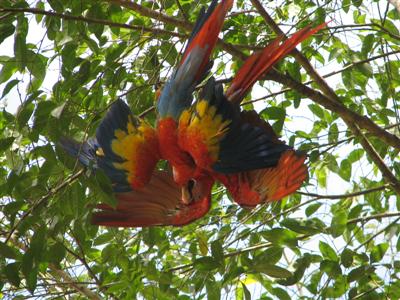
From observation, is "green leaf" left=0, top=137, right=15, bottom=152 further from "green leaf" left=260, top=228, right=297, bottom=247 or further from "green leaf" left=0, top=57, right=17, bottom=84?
"green leaf" left=260, top=228, right=297, bottom=247

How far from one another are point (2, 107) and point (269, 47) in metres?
0.68

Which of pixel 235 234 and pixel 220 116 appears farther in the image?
pixel 235 234

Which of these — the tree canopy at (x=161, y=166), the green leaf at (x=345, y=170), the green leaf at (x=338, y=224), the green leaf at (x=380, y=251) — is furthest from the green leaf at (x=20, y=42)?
the green leaf at (x=345, y=170)

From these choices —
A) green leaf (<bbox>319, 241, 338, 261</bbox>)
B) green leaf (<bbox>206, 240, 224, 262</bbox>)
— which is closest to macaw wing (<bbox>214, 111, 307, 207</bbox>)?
green leaf (<bbox>206, 240, 224, 262</bbox>)

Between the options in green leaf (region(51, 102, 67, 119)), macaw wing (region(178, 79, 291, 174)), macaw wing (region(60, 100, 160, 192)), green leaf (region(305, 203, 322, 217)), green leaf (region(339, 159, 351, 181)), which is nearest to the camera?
green leaf (region(51, 102, 67, 119))

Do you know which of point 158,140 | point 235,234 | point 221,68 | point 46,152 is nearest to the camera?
point 46,152

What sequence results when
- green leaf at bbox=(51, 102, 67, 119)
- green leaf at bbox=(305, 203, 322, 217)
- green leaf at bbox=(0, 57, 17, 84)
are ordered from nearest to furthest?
green leaf at bbox=(51, 102, 67, 119) < green leaf at bbox=(0, 57, 17, 84) < green leaf at bbox=(305, 203, 322, 217)

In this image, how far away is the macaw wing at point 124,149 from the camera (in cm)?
161

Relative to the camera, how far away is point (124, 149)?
1674 mm

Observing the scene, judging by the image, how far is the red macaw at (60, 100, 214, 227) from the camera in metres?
1.62

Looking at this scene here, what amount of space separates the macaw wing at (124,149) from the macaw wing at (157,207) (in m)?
0.08

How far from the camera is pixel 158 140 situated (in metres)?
1.67

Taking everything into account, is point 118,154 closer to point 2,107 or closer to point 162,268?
point 2,107

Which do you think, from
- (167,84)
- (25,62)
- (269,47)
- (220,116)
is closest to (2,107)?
(25,62)
